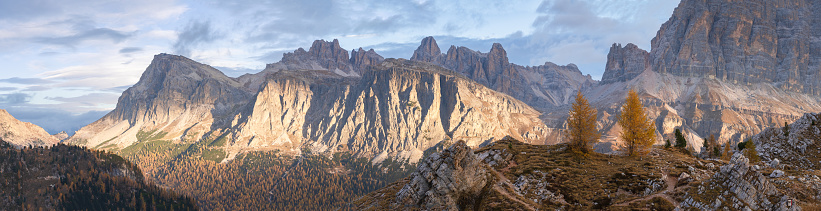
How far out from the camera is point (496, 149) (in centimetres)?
6141

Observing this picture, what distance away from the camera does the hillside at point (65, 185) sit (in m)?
159

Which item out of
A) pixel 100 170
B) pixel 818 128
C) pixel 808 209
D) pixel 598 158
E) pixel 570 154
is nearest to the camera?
pixel 808 209

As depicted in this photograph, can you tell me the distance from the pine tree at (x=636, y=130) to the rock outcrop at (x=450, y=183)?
939 inches

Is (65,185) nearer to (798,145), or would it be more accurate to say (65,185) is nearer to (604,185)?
(604,185)

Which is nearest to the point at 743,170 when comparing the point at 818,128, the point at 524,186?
the point at 524,186

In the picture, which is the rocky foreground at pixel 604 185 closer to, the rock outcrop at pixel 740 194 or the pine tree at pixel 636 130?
the rock outcrop at pixel 740 194

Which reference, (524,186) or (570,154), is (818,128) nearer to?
(570,154)

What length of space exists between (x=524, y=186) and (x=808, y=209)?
21.6 meters

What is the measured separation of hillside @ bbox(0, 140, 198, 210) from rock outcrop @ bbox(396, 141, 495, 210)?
189 m

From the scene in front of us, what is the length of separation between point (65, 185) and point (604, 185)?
223603mm

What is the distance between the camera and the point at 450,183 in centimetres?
4031

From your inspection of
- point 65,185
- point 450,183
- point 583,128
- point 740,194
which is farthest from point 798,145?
point 65,185

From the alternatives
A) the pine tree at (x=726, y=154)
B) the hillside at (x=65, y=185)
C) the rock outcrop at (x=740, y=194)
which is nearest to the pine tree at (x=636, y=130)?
the rock outcrop at (x=740, y=194)

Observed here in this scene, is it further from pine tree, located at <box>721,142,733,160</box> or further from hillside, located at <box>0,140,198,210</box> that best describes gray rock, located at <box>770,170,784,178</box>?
hillside, located at <box>0,140,198,210</box>
